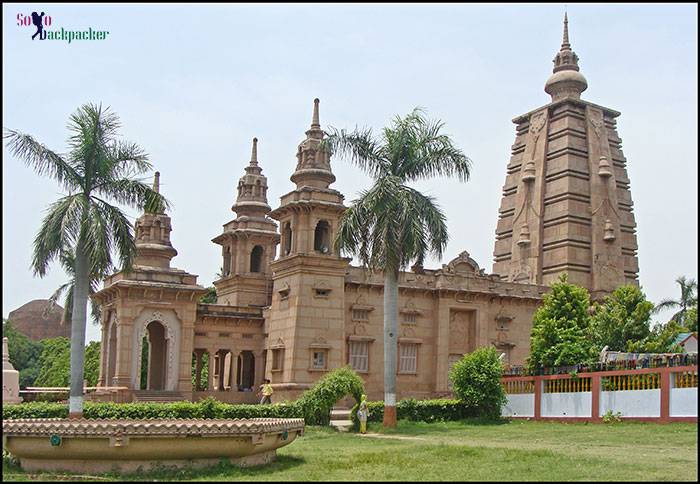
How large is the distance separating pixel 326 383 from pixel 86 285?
9.00 metres

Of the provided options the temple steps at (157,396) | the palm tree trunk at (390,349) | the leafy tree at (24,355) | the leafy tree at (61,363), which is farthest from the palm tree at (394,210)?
the leafy tree at (24,355)

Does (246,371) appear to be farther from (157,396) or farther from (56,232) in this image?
(56,232)

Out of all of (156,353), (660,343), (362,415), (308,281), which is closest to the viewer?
(362,415)

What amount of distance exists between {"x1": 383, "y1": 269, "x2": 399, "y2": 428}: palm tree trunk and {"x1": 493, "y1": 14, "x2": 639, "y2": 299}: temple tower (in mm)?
23211

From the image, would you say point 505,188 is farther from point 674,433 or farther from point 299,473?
point 299,473

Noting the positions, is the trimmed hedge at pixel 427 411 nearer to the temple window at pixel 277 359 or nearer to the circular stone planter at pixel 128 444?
the temple window at pixel 277 359

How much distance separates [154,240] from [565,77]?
2804 cm

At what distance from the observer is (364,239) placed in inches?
1224

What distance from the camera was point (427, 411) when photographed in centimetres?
3416

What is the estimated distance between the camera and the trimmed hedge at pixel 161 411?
30328 mm

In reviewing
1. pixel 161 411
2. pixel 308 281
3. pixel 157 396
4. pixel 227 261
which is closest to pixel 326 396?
pixel 161 411

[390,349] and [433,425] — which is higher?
[390,349]

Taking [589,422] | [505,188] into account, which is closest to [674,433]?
[589,422]

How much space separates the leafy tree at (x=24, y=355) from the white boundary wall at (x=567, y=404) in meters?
56.8
